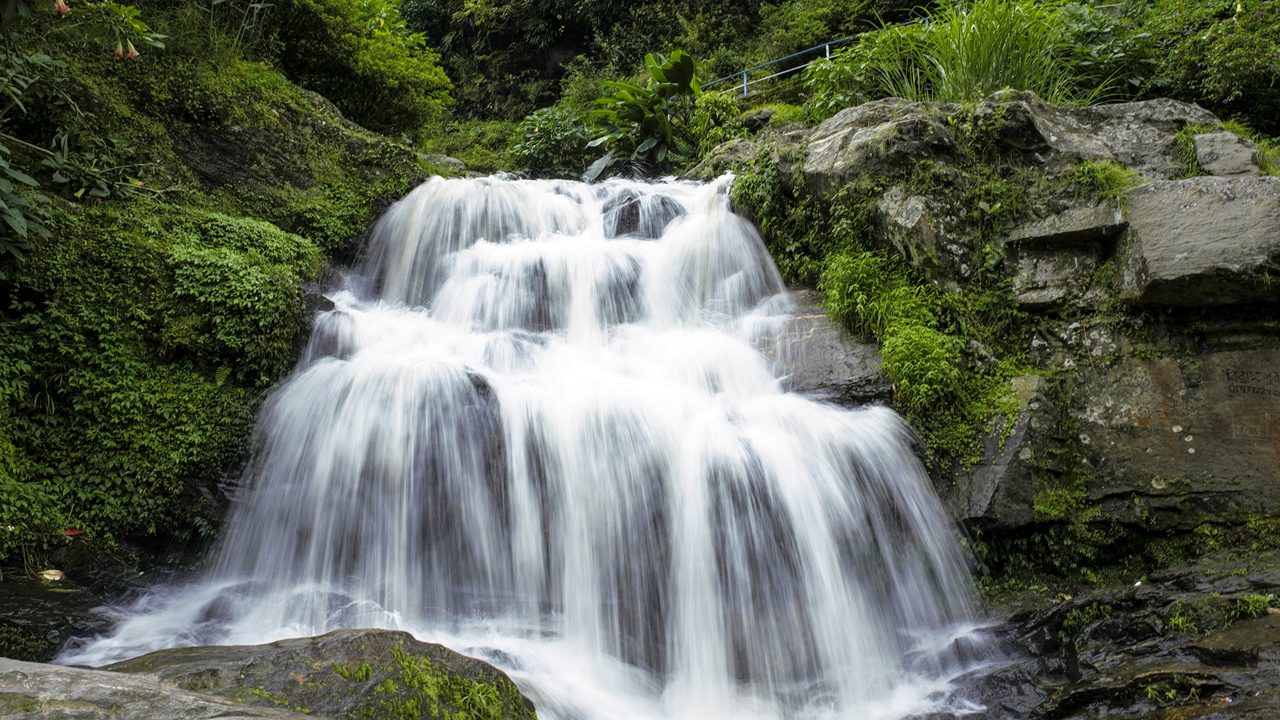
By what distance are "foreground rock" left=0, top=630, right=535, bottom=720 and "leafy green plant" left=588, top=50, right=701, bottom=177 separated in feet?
29.1

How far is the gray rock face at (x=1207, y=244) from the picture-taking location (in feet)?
14.5

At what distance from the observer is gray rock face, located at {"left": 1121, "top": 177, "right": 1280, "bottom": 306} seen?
4434mm

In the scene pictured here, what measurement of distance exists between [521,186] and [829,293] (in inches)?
183

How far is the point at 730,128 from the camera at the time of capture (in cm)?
1059

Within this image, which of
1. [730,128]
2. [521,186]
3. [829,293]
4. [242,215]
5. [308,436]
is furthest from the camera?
[730,128]

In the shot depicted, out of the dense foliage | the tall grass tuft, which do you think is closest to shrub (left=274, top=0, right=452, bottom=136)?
the dense foliage

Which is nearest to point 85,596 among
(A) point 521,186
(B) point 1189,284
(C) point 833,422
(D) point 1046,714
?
(C) point 833,422

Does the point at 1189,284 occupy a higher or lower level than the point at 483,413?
higher

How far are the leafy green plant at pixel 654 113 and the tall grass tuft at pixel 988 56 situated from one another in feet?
11.4

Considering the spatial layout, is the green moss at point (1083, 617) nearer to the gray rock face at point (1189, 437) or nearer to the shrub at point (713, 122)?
the gray rock face at point (1189, 437)

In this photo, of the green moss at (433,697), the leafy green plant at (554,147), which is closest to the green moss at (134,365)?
the green moss at (433,697)

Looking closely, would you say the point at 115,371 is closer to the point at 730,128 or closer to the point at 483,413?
the point at 483,413

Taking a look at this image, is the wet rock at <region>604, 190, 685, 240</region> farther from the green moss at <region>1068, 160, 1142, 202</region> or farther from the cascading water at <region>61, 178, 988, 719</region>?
the green moss at <region>1068, 160, 1142, 202</region>

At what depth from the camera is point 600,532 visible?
15.8 ft
